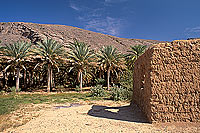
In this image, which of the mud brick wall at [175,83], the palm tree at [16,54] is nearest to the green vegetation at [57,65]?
the palm tree at [16,54]

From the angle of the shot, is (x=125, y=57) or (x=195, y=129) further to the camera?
(x=125, y=57)

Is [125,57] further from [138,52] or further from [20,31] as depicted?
[20,31]

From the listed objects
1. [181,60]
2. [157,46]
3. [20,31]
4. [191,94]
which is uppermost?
[20,31]

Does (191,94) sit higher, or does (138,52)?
(138,52)

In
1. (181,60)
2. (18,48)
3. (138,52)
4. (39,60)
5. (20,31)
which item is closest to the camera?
(181,60)

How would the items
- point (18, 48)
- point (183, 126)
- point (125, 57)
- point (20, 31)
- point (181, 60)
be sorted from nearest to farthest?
1. point (183, 126)
2. point (181, 60)
3. point (18, 48)
4. point (125, 57)
5. point (20, 31)

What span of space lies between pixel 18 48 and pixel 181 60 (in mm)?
18142

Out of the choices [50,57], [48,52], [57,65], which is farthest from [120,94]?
[57,65]

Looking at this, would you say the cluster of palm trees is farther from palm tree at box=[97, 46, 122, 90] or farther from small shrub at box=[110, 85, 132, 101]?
small shrub at box=[110, 85, 132, 101]

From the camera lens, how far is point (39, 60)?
1975 cm

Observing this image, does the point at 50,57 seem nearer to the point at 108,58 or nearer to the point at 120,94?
the point at 108,58

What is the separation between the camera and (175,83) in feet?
17.0

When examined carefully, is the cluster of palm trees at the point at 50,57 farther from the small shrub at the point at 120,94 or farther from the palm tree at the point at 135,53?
the small shrub at the point at 120,94

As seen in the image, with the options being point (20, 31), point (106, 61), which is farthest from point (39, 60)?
point (20, 31)
